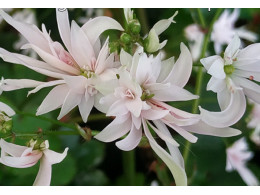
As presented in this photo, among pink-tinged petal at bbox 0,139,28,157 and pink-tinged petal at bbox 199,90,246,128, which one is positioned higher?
pink-tinged petal at bbox 199,90,246,128

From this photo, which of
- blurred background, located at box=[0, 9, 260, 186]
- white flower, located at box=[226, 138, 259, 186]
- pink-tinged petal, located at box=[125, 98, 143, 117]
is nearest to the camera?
pink-tinged petal, located at box=[125, 98, 143, 117]

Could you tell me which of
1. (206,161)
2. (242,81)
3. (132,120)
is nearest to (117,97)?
(132,120)

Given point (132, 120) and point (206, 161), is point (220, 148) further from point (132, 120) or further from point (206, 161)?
point (132, 120)

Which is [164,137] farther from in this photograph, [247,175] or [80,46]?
[247,175]

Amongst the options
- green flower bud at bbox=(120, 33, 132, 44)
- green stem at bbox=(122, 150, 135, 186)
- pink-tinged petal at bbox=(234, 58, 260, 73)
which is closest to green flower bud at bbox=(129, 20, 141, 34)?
green flower bud at bbox=(120, 33, 132, 44)

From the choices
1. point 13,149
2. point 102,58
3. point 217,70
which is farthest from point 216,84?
point 13,149

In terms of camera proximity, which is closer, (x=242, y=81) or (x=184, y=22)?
(x=242, y=81)

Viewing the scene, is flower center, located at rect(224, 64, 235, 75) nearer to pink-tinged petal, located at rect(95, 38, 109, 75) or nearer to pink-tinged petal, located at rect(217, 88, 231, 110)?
pink-tinged petal, located at rect(217, 88, 231, 110)
